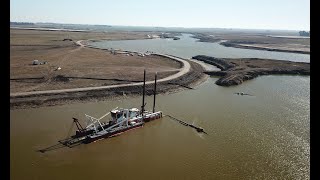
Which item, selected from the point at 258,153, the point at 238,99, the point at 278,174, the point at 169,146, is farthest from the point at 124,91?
the point at 278,174

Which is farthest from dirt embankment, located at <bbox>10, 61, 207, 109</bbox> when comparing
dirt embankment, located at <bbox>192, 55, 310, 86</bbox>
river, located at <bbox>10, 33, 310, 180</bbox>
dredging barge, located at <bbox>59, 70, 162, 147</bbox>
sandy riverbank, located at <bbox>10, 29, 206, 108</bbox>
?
dredging barge, located at <bbox>59, 70, 162, 147</bbox>

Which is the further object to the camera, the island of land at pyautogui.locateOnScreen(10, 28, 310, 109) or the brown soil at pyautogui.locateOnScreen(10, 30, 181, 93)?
the brown soil at pyautogui.locateOnScreen(10, 30, 181, 93)

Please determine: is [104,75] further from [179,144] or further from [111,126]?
[179,144]

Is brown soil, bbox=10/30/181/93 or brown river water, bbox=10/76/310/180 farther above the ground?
brown soil, bbox=10/30/181/93

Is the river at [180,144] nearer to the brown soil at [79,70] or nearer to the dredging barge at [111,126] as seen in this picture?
the dredging barge at [111,126]

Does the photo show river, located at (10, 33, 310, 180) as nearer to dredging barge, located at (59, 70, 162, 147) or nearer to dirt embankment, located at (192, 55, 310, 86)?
dredging barge, located at (59, 70, 162, 147)

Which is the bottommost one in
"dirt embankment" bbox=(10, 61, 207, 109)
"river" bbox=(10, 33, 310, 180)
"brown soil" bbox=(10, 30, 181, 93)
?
"river" bbox=(10, 33, 310, 180)

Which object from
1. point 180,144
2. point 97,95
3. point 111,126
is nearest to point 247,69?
point 97,95
